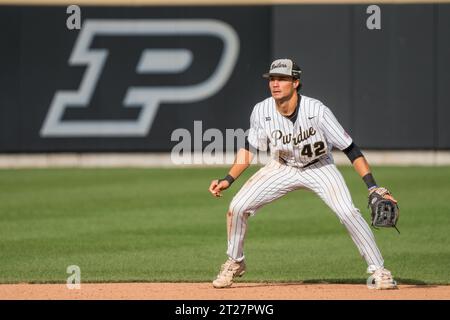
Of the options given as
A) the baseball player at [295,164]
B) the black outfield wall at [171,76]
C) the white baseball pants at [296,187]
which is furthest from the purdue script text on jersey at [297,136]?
the black outfield wall at [171,76]

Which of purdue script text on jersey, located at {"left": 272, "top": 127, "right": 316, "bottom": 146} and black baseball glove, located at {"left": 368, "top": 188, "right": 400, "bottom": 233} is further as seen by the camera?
purdue script text on jersey, located at {"left": 272, "top": 127, "right": 316, "bottom": 146}

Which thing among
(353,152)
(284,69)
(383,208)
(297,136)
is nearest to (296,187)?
(297,136)

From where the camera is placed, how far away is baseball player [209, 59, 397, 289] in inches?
360

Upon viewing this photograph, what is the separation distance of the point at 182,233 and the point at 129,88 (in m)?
8.54

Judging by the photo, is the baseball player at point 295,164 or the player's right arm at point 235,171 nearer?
the baseball player at point 295,164

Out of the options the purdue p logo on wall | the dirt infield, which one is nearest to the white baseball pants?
the dirt infield

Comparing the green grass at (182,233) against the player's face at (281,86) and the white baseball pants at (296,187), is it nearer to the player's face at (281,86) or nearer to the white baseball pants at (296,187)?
the white baseball pants at (296,187)

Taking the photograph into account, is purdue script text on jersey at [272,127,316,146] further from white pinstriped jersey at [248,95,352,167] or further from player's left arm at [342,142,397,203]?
player's left arm at [342,142,397,203]

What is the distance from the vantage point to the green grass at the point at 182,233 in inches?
426

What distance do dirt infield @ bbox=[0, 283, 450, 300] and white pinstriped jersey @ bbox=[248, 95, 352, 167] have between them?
3.65 feet

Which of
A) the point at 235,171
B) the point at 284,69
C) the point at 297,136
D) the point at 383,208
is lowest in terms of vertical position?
the point at 383,208

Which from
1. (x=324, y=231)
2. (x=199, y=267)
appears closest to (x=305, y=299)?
(x=199, y=267)

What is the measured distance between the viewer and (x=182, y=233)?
44.1ft

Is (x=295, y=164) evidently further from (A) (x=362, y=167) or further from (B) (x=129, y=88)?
(B) (x=129, y=88)
